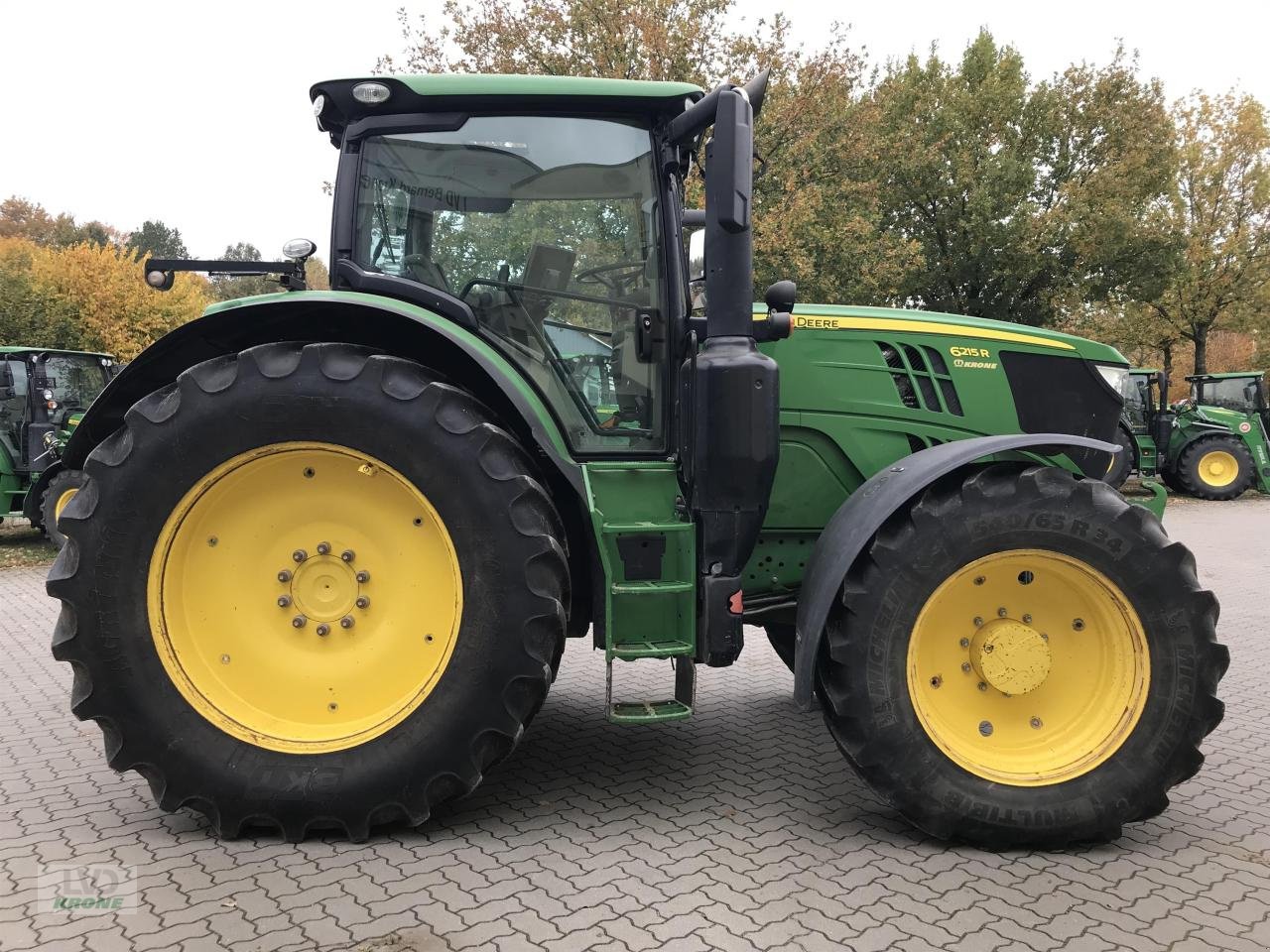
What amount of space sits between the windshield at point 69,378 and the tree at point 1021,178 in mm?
15951

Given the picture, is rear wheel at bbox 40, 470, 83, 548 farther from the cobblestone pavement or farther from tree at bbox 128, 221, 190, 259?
tree at bbox 128, 221, 190, 259

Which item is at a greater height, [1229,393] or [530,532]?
[530,532]

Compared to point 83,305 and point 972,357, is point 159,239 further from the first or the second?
point 972,357

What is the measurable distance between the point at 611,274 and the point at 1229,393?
18746 millimetres

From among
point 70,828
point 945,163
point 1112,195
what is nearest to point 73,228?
point 945,163

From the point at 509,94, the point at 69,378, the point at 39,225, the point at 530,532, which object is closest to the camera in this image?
the point at 530,532

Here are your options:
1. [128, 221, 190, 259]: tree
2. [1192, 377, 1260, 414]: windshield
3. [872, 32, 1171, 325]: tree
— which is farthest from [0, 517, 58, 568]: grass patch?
[128, 221, 190, 259]: tree

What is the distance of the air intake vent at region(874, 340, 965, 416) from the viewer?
146 inches

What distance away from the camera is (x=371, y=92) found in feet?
10.9

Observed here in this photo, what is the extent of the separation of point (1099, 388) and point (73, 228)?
195ft

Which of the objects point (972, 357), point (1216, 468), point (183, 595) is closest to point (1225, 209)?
point (1216, 468)

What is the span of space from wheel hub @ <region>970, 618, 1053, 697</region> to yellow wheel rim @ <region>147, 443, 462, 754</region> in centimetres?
183

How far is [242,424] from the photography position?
2977mm

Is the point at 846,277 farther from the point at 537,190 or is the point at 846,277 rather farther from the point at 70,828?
the point at 70,828
